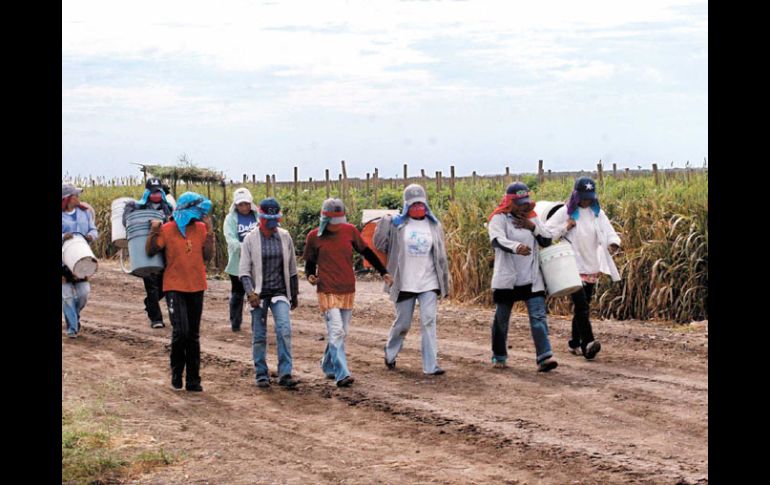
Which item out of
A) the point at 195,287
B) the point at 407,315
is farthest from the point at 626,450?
the point at 195,287

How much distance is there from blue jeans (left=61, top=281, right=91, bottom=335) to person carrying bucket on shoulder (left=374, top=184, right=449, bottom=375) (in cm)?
470

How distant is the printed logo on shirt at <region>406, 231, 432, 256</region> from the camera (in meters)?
11.5

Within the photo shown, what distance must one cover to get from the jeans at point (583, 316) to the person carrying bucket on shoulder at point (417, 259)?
152cm

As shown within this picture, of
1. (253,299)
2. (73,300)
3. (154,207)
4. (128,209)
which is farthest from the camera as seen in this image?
(73,300)

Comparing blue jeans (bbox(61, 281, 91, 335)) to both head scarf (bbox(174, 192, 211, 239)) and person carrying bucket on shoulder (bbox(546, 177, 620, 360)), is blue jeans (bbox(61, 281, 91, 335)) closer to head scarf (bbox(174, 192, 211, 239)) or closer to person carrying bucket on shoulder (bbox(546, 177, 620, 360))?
head scarf (bbox(174, 192, 211, 239))

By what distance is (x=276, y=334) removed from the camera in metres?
11.2

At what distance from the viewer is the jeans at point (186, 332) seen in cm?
1098

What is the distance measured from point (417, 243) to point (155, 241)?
2.66m

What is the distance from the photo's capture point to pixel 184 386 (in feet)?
38.4

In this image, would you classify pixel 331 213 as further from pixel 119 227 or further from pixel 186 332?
pixel 119 227

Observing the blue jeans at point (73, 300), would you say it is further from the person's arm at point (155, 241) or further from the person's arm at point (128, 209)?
the person's arm at point (155, 241)

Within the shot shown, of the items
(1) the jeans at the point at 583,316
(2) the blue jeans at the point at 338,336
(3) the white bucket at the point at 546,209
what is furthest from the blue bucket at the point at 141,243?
(1) the jeans at the point at 583,316

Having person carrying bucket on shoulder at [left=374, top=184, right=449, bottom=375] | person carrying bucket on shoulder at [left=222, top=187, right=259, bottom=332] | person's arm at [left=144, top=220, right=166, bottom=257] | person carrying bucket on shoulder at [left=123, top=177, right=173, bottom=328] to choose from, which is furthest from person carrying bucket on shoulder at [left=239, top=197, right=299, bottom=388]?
person carrying bucket on shoulder at [left=222, top=187, right=259, bottom=332]

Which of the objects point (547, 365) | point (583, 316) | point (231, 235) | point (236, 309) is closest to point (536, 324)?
point (547, 365)
